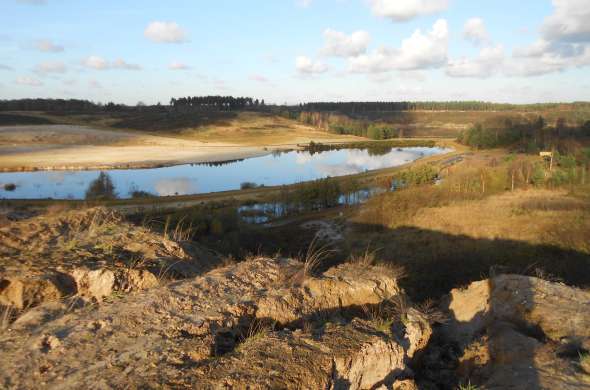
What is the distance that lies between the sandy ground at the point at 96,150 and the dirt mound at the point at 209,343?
63.8 metres

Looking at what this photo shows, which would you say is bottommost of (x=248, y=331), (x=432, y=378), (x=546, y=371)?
(x=432, y=378)

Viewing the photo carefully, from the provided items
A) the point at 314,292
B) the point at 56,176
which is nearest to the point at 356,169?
the point at 56,176

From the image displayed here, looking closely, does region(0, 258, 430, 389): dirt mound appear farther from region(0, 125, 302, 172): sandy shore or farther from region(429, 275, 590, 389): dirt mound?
region(0, 125, 302, 172): sandy shore

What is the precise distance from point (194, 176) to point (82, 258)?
178 feet

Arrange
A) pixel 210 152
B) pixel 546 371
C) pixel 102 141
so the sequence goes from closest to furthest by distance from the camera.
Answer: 1. pixel 546 371
2. pixel 210 152
3. pixel 102 141

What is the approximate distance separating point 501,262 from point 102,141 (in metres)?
87.8

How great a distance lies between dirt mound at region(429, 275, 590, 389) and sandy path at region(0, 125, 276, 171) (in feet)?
207

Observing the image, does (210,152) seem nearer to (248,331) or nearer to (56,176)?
(56,176)

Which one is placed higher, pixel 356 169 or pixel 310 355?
pixel 310 355

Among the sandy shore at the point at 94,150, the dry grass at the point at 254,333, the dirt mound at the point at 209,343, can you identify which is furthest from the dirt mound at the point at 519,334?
the sandy shore at the point at 94,150

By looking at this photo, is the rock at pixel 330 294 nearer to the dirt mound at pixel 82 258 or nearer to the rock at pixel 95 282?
the dirt mound at pixel 82 258

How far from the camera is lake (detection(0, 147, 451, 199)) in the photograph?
47.9 meters

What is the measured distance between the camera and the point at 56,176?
57219 mm

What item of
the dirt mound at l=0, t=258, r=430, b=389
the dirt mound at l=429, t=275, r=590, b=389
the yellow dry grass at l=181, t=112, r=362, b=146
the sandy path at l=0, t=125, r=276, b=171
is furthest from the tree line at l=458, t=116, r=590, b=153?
the dirt mound at l=0, t=258, r=430, b=389
